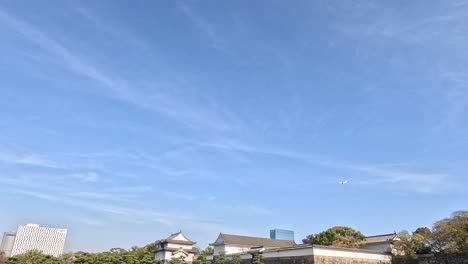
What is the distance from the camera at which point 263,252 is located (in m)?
28.7

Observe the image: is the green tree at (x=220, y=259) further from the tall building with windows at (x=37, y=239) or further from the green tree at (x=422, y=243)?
the tall building with windows at (x=37, y=239)

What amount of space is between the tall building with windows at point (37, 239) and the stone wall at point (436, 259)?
146289 mm

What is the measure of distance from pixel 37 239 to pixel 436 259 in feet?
531

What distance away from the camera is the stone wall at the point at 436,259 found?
70.8 feet

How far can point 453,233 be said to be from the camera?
71.2 ft

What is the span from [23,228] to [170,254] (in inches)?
5491

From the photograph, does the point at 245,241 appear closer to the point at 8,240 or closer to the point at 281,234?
the point at 281,234

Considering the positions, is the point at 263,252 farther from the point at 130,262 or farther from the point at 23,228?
the point at 23,228

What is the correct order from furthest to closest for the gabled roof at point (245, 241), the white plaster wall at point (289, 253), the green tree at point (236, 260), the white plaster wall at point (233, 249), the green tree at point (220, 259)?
the gabled roof at point (245, 241), the white plaster wall at point (233, 249), the green tree at point (220, 259), the green tree at point (236, 260), the white plaster wall at point (289, 253)

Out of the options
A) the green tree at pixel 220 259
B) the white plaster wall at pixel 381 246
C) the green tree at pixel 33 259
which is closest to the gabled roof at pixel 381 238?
the white plaster wall at pixel 381 246

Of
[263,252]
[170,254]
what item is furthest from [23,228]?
[263,252]

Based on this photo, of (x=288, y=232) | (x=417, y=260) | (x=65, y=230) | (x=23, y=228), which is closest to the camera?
(x=417, y=260)

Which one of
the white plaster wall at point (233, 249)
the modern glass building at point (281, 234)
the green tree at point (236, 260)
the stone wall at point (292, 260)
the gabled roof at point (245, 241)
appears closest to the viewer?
the stone wall at point (292, 260)

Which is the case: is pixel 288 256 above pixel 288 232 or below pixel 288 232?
below
